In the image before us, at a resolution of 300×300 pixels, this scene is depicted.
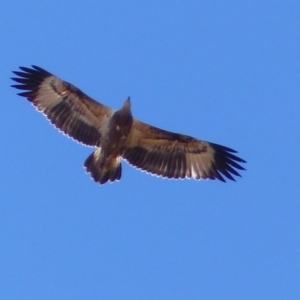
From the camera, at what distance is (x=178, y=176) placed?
14.4m

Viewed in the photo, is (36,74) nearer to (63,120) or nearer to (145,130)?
(63,120)

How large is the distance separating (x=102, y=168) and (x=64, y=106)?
58.8 inches

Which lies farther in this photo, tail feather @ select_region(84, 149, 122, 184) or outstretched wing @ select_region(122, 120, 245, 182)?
outstretched wing @ select_region(122, 120, 245, 182)

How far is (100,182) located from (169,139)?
1668 millimetres

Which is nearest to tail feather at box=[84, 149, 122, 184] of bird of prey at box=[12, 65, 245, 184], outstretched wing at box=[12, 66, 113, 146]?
bird of prey at box=[12, 65, 245, 184]

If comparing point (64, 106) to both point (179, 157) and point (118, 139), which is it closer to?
point (118, 139)

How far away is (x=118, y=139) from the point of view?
13.7 metres

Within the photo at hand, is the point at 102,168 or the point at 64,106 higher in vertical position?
the point at 64,106

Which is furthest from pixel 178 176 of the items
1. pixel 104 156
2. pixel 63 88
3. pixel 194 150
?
pixel 63 88

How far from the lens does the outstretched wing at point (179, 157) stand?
14.3 m

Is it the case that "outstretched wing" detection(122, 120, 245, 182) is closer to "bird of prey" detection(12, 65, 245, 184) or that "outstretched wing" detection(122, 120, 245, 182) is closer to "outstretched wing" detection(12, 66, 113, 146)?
"bird of prey" detection(12, 65, 245, 184)

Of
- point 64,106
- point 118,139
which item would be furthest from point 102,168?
point 64,106

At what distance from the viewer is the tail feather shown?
44.5 ft

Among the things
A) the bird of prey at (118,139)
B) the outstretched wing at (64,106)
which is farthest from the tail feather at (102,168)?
the outstretched wing at (64,106)
